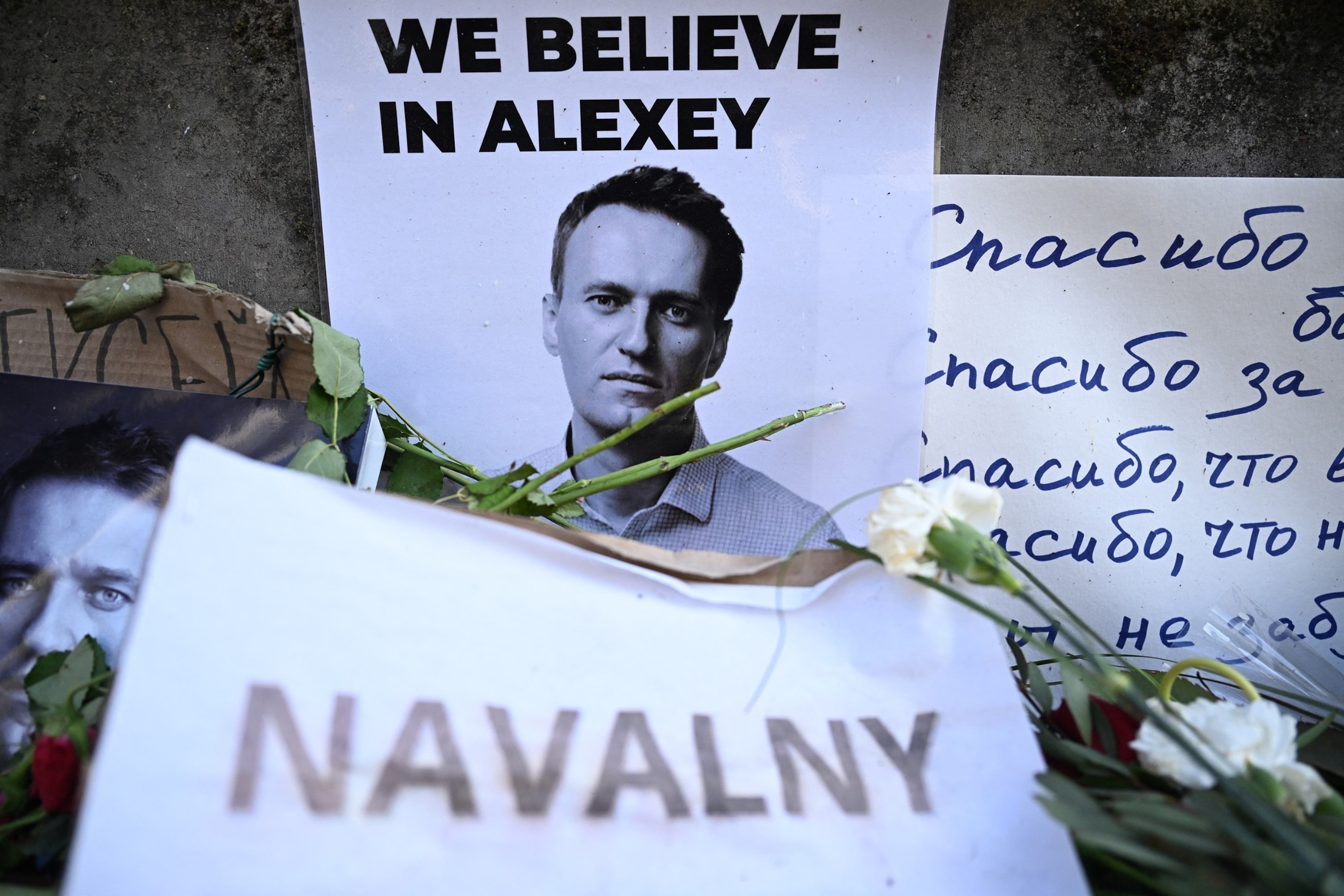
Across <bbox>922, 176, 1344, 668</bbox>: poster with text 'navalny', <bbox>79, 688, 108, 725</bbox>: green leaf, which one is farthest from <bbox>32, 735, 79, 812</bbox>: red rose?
<bbox>922, 176, 1344, 668</bbox>: poster with text 'navalny'

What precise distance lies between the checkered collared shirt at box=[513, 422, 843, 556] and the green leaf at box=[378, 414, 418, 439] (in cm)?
13

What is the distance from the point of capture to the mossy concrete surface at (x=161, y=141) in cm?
82

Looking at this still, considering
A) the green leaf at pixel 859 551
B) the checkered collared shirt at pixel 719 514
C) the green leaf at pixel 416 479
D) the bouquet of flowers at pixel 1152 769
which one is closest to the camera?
the bouquet of flowers at pixel 1152 769

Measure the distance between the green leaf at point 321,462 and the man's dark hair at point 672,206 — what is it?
1.03ft

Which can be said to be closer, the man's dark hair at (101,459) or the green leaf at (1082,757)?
the green leaf at (1082,757)

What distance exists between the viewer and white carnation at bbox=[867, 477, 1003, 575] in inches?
19.3

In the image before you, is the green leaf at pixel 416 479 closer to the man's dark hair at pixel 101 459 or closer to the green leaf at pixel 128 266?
the man's dark hair at pixel 101 459

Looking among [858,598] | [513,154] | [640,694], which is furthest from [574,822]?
[513,154]

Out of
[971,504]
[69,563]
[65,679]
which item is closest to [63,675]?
[65,679]

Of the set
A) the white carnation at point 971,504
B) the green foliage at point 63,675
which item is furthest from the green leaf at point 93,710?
the white carnation at point 971,504

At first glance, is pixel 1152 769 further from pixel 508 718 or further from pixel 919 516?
pixel 508 718

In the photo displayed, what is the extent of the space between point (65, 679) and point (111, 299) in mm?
329

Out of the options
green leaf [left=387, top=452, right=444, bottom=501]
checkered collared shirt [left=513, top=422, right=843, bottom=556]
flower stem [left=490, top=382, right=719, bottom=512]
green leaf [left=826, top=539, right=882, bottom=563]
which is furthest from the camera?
checkered collared shirt [left=513, top=422, right=843, bottom=556]

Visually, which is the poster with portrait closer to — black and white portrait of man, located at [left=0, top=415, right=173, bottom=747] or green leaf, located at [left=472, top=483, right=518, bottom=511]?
black and white portrait of man, located at [left=0, top=415, right=173, bottom=747]
